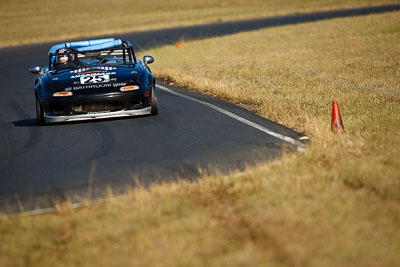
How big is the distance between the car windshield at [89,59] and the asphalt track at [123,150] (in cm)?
116

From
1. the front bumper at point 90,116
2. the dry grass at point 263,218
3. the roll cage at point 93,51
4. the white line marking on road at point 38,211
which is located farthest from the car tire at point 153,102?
the white line marking on road at point 38,211

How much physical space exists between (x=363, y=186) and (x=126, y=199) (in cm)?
227

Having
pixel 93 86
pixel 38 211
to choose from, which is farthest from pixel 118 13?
pixel 38 211

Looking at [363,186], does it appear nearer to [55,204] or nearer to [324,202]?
[324,202]

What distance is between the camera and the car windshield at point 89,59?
37.9 ft

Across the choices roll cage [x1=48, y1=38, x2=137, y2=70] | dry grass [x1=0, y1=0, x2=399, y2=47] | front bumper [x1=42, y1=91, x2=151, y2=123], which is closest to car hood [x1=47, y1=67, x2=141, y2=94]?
front bumper [x1=42, y1=91, x2=151, y2=123]

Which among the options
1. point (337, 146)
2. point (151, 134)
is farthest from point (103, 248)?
point (151, 134)

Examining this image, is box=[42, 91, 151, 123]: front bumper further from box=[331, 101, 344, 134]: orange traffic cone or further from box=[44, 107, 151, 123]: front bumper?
box=[331, 101, 344, 134]: orange traffic cone

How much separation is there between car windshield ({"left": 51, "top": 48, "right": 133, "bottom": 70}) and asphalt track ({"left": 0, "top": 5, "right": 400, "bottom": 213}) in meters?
1.16

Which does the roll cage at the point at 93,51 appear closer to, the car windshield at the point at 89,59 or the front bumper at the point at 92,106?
the car windshield at the point at 89,59

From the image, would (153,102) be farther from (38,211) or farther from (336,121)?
(38,211)

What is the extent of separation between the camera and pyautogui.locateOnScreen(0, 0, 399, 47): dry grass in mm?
51312

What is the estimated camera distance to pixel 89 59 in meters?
12.0

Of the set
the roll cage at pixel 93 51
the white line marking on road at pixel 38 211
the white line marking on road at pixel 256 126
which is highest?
the roll cage at pixel 93 51
